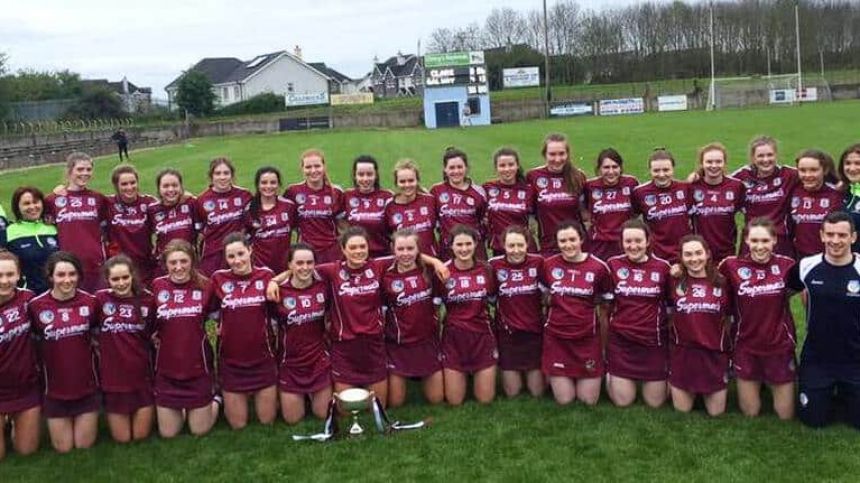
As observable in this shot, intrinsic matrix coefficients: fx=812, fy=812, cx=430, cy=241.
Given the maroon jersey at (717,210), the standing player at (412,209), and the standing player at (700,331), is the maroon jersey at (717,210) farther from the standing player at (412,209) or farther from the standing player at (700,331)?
the standing player at (412,209)

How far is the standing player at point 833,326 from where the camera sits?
17.5 feet

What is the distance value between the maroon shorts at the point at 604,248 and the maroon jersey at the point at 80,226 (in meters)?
4.37

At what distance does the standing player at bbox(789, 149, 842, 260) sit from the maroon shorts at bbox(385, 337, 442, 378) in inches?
126

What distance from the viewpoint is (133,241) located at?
7281mm

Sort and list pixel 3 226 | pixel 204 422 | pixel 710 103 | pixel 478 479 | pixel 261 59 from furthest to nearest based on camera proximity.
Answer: pixel 261 59
pixel 710 103
pixel 3 226
pixel 204 422
pixel 478 479

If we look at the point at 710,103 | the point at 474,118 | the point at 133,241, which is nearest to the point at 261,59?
the point at 474,118

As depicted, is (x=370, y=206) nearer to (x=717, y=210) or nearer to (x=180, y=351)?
(x=180, y=351)

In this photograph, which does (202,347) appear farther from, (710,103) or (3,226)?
(710,103)

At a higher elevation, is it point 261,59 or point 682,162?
point 261,59

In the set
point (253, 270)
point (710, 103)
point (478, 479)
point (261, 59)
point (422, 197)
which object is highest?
point (261, 59)

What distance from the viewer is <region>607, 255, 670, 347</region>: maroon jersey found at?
5984 mm

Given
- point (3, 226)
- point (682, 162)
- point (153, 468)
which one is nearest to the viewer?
point (153, 468)

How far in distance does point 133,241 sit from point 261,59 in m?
86.9

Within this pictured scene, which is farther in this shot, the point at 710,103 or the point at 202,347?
the point at 710,103
